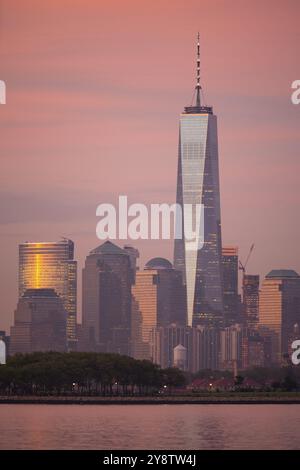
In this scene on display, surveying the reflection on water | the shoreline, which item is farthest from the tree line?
the reflection on water

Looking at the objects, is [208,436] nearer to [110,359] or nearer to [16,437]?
[16,437]

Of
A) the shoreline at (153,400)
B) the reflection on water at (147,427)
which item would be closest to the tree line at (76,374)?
the shoreline at (153,400)

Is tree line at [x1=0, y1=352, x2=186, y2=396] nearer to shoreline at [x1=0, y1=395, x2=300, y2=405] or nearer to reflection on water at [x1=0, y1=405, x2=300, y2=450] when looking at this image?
shoreline at [x1=0, y1=395, x2=300, y2=405]

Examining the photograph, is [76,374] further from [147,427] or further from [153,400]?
[147,427]
